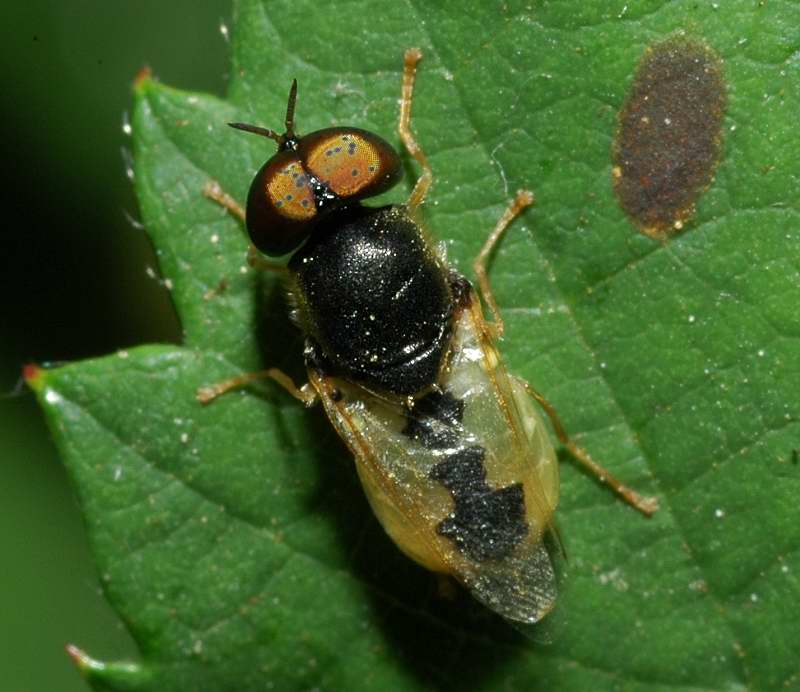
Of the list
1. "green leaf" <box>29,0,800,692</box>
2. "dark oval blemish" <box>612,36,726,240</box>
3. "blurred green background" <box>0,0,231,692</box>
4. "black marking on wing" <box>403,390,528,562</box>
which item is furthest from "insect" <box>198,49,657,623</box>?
"blurred green background" <box>0,0,231,692</box>

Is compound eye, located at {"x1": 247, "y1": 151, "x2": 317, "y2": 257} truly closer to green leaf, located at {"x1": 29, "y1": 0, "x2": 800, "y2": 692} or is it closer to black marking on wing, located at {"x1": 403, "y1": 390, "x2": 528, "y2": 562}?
green leaf, located at {"x1": 29, "y1": 0, "x2": 800, "y2": 692}

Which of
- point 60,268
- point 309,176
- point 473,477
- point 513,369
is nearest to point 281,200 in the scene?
point 309,176

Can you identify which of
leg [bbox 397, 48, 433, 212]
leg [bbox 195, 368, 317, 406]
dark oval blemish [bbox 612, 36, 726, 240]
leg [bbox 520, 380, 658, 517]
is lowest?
leg [bbox 520, 380, 658, 517]

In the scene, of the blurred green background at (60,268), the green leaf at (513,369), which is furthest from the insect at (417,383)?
the blurred green background at (60,268)

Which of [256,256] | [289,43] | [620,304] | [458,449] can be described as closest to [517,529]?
[458,449]

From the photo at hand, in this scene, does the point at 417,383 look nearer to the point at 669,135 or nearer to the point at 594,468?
the point at 594,468

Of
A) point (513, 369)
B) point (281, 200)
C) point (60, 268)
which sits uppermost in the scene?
point (281, 200)

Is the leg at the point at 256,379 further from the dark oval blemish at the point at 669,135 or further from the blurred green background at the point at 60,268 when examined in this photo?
the dark oval blemish at the point at 669,135
